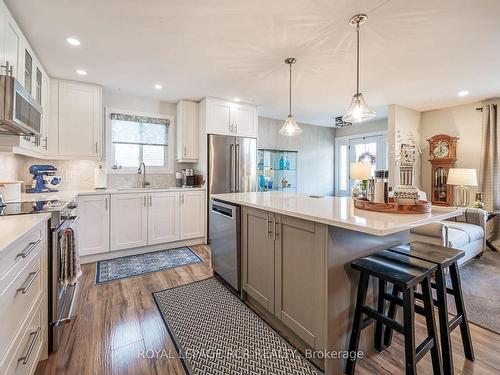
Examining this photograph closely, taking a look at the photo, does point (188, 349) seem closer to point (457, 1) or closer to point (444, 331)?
point (444, 331)

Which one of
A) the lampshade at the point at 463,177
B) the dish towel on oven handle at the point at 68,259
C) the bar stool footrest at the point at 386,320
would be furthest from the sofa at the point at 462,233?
the dish towel on oven handle at the point at 68,259

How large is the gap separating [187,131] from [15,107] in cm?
270

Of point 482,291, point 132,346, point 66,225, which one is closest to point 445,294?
point 482,291

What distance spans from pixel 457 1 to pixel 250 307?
2955 mm

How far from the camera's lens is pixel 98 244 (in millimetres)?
3312

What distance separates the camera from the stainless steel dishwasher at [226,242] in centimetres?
227

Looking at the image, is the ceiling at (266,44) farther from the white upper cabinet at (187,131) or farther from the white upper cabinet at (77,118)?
the white upper cabinet at (187,131)

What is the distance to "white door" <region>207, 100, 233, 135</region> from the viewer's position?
409cm

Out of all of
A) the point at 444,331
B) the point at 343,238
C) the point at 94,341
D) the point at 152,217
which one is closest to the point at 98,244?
the point at 152,217

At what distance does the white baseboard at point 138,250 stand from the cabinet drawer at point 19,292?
2.02 m

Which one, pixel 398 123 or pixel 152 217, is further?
pixel 398 123

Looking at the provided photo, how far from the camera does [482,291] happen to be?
2.47m

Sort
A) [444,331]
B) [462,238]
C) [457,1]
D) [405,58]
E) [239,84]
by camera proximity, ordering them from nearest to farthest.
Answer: [444,331] → [457,1] → [405,58] → [462,238] → [239,84]

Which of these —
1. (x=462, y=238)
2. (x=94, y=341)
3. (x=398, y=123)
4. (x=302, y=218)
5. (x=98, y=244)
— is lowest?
(x=94, y=341)
